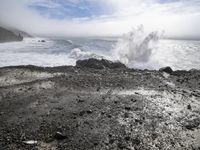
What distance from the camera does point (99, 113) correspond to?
18.7ft

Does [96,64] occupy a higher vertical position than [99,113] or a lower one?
higher

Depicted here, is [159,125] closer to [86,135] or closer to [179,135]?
[179,135]

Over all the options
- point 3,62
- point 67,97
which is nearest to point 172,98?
point 67,97

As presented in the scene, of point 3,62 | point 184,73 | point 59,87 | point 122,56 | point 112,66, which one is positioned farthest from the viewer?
point 122,56

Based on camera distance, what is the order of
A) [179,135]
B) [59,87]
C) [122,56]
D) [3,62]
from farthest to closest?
[122,56] < [3,62] < [59,87] < [179,135]

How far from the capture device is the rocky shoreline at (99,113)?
4.53 meters

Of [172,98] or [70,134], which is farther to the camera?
[172,98]

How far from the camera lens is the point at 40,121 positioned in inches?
207

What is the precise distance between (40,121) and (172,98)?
395cm

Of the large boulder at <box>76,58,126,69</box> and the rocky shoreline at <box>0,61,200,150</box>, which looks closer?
the rocky shoreline at <box>0,61,200,150</box>

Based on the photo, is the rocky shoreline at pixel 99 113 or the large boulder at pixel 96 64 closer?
the rocky shoreline at pixel 99 113

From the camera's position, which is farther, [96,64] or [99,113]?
[96,64]

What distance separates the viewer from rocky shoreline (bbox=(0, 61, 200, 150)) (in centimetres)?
453

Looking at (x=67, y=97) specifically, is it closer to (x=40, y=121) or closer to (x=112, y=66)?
(x=40, y=121)
